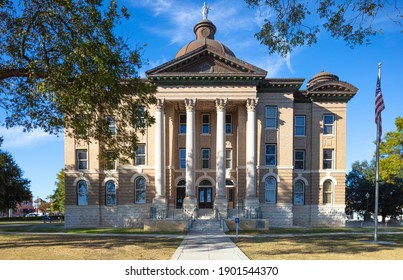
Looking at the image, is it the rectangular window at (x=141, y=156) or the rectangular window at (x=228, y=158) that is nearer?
the rectangular window at (x=141, y=156)

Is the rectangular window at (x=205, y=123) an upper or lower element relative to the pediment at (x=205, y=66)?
lower

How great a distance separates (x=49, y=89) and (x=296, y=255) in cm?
1132

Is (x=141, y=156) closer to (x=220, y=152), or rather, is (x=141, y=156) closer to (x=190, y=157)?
(x=190, y=157)

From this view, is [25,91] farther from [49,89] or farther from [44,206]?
[44,206]

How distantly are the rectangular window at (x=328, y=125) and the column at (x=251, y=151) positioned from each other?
25.0 ft

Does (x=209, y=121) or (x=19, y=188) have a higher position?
(x=209, y=121)

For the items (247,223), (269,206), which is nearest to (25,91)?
(247,223)

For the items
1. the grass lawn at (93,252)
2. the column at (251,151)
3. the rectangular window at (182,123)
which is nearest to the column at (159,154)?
the rectangular window at (182,123)

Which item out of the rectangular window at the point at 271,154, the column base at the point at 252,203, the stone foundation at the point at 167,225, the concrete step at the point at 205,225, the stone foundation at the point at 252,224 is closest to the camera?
the stone foundation at the point at 167,225

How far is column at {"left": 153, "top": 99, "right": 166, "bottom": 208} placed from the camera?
26547mm

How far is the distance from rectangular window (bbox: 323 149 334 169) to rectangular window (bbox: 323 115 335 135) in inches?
67.4

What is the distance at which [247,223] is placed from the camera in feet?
76.6

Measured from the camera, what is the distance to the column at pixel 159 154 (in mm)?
26547

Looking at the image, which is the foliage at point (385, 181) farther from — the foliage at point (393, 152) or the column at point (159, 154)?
the column at point (159, 154)
